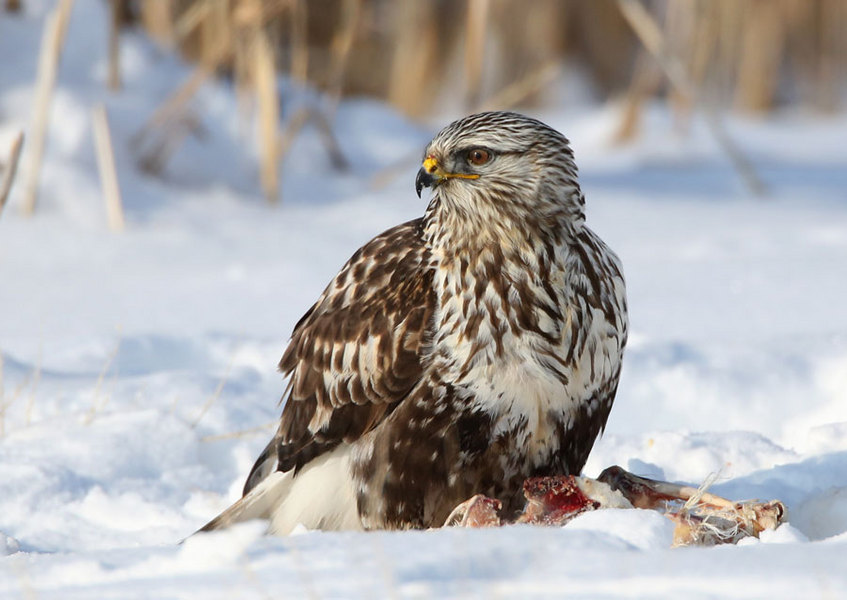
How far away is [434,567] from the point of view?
2.17 metres

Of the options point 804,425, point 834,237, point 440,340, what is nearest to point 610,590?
point 440,340

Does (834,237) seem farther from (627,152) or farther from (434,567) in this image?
(434,567)

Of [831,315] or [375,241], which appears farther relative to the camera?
[831,315]

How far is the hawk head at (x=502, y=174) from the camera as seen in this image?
3.30m

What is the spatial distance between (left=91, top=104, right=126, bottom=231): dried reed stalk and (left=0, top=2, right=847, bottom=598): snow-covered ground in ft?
0.26

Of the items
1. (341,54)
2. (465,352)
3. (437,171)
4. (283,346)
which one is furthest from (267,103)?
(465,352)

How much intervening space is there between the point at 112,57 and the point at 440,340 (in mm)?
5331

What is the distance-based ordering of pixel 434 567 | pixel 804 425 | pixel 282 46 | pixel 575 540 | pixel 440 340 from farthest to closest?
pixel 282 46
pixel 804 425
pixel 440 340
pixel 575 540
pixel 434 567

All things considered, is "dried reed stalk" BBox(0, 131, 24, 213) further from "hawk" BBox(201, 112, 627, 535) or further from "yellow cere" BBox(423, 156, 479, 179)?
"yellow cere" BBox(423, 156, 479, 179)

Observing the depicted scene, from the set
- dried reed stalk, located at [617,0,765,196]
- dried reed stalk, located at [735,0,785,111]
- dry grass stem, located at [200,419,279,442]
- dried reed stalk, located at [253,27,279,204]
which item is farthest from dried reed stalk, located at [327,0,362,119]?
dried reed stalk, located at [735,0,785,111]

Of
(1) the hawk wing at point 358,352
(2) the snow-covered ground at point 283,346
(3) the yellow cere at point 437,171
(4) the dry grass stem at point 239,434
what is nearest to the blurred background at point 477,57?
(2) the snow-covered ground at point 283,346

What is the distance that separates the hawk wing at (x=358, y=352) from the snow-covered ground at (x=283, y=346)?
45 cm

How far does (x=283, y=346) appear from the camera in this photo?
5062mm

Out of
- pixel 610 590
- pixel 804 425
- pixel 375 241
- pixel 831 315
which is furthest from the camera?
pixel 831 315
